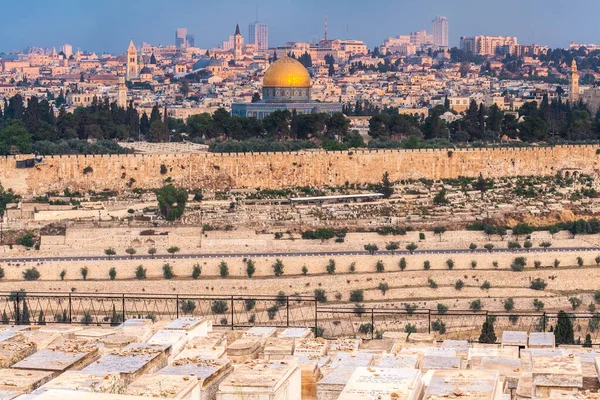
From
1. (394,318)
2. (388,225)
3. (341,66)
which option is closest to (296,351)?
(394,318)

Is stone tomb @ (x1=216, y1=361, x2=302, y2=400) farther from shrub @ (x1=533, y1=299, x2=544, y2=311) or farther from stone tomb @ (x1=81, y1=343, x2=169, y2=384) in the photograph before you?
shrub @ (x1=533, y1=299, x2=544, y2=311)

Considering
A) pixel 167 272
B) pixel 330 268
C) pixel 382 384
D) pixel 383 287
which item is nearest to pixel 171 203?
pixel 167 272

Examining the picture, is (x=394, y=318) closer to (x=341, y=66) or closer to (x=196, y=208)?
(x=196, y=208)

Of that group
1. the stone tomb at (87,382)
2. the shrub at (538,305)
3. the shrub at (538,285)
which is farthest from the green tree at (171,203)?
the stone tomb at (87,382)

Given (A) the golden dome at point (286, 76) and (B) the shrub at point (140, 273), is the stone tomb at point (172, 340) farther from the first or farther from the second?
(A) the golden dome at point (286, 76)

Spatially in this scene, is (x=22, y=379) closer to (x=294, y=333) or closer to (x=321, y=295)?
(x=294, y=333)

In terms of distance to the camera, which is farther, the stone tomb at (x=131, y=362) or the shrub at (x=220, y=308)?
the shrub at (x=220, y=308)
